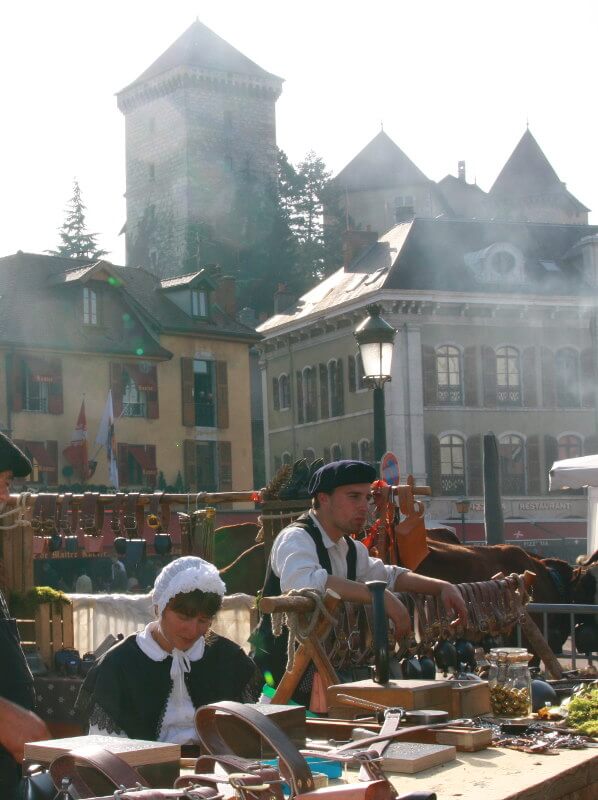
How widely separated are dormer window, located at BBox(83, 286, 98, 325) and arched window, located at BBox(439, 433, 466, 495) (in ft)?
38.9

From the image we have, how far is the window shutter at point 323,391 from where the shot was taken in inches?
→ 1845

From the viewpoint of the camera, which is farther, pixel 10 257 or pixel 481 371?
pixel 481 371

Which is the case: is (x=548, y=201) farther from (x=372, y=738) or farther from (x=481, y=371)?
(x=372, y=738)

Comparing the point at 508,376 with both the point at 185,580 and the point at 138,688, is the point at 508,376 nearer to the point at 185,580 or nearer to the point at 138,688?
the point at 185,580

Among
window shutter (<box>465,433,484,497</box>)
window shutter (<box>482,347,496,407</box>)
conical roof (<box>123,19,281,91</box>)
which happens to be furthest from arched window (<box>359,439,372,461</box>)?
conical roof (<box>123,19,281,91</box>)

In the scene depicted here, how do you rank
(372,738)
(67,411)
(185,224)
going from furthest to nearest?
(185,224), (67,411), (372,738)

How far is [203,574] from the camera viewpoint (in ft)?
14.2

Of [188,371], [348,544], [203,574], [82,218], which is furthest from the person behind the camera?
[82,218]

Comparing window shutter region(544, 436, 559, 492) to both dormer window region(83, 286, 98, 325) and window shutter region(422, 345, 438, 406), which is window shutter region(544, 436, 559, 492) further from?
dormer window region(83, 286, 98, 325)

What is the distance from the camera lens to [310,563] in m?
4.86

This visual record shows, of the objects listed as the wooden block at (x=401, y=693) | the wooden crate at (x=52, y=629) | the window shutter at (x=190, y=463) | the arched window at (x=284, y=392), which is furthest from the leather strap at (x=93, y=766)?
the arched window at (x=284, y=392)

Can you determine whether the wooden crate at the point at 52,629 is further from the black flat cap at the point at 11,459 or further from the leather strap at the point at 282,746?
the leather strap at the point at 282,746

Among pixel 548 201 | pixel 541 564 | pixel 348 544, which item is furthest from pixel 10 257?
pixel 548 201

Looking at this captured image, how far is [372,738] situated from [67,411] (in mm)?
36112
